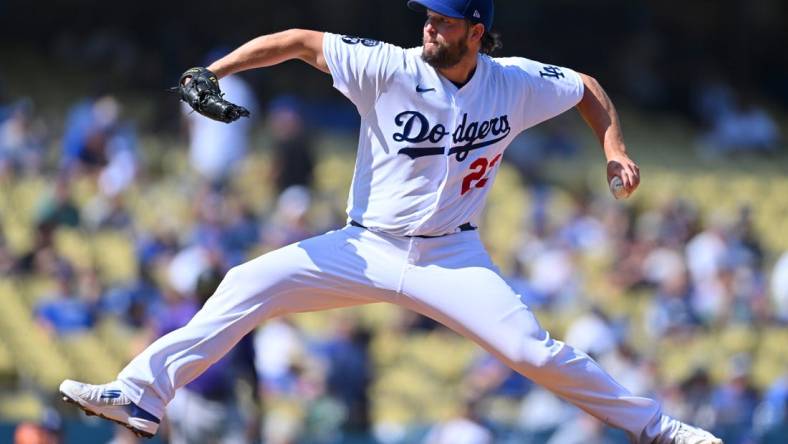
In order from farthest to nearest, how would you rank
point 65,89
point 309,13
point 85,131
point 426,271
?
point 309,13 → point 65,89 → point 85,131 → point 426,271

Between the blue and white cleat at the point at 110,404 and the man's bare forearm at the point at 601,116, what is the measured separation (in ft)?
6.90

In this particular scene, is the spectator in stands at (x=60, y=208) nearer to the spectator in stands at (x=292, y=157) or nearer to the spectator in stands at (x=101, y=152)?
the spectator in stands at (x=101, y=152)

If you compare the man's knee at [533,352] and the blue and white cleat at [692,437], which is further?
the blue and white cleat at [692,437]

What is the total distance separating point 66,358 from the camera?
10.1 m

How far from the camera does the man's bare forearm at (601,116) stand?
591cm

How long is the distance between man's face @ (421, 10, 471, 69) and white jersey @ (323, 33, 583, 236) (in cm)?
6

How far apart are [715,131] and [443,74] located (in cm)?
1565

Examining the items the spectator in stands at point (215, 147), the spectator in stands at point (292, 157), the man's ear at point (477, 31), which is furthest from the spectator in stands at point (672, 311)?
the man's ear at point (477, 31)

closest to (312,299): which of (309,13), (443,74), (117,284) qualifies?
(443,74)

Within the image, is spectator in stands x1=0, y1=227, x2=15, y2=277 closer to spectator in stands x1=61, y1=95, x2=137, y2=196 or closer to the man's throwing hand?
spectator in stands x1=61, y1=95, x2=137, y2=196

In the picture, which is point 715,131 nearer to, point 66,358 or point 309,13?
point 309,13

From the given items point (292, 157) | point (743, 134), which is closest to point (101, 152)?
point (292, 157)

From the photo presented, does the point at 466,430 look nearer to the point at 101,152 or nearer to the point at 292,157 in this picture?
the point at 292,157

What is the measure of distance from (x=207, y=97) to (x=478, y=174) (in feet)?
3.85
